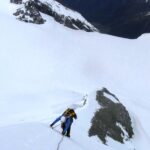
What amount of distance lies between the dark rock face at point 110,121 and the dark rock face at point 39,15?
149ft

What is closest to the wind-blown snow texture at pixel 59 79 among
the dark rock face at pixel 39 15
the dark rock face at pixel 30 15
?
the dark rock face at pixel 30 15

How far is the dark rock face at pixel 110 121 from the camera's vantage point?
32.3m

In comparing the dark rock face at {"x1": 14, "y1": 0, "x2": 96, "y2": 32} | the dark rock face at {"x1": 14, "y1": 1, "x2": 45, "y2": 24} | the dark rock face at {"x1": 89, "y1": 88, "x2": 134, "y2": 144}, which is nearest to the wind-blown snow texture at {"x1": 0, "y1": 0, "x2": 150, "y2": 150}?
the dark rock face at {"x1": 89, "y1": 88, "x2": 134, "y2": 144}

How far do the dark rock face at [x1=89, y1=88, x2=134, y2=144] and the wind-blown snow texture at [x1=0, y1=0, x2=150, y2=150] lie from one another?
22.7 inches

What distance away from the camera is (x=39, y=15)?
8631cm

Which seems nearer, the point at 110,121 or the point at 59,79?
the point at 110,121

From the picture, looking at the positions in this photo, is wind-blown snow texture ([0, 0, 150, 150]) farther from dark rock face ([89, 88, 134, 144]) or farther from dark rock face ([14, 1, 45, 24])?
dark rock face ([14, 1, 45, 24])

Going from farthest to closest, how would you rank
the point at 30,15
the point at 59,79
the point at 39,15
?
the point at 39,15 → the point at 30,15 → the point at 59,79

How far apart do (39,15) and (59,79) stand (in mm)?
31081

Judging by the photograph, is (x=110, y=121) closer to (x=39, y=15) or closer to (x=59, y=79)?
(x=59, y=79)

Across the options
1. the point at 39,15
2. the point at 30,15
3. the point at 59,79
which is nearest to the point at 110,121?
the point at 59,79

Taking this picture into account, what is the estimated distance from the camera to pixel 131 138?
35688 millimetres

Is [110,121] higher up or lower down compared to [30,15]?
higher up

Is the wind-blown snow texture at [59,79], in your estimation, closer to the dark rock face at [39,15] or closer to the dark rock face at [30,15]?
the dark rock face at [30,15]
